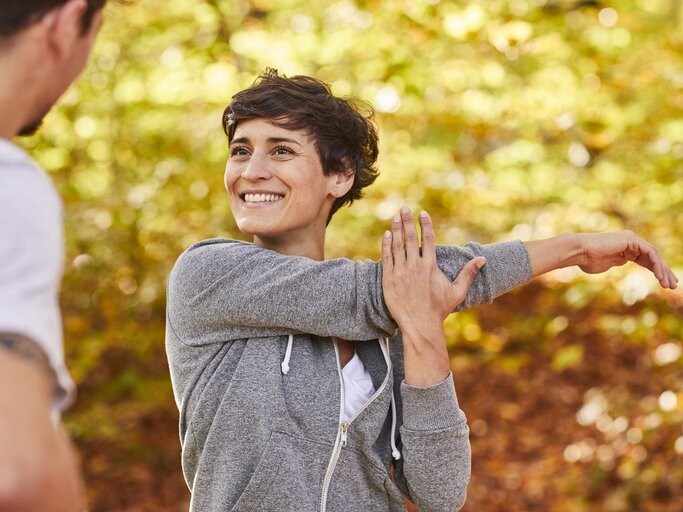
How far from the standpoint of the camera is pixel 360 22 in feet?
15.6

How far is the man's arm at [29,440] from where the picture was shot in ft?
2.77

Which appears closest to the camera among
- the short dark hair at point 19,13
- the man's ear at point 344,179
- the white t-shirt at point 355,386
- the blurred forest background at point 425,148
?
the short dark hair at point 19,13

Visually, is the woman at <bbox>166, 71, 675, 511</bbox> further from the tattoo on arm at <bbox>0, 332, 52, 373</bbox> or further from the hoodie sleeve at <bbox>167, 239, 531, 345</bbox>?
the tattoo on arm at <bbox>0, 332, 52, 373</bbox>

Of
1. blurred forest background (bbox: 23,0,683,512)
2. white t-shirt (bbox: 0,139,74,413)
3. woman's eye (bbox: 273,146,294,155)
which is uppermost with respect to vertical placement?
white t-shirt (bbox: 0,139,74,413)

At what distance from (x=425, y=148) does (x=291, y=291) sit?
330 cm

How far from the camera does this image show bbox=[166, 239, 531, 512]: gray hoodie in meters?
1.84

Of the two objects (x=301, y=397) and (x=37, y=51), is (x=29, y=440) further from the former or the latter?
(x=301, y=397)

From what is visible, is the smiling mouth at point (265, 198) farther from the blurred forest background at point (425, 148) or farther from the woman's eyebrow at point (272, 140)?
the blurred forest background at point (425, 148)

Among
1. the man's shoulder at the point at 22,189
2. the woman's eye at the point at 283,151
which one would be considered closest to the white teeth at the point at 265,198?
the woman's eye at the point at 283,151

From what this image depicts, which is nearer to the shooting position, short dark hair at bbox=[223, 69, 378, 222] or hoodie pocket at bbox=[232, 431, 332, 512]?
hoodie pocket at bbox=[232, 431, 332, 512]

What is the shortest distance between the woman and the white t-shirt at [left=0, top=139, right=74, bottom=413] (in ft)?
2.98

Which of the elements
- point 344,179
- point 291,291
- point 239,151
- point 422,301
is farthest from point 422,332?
point 239,151

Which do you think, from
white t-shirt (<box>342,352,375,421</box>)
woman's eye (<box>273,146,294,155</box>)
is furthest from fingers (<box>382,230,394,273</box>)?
woman's eye (<box>273,146,294,155</box>)

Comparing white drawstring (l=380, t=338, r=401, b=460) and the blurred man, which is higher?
the blurred man
